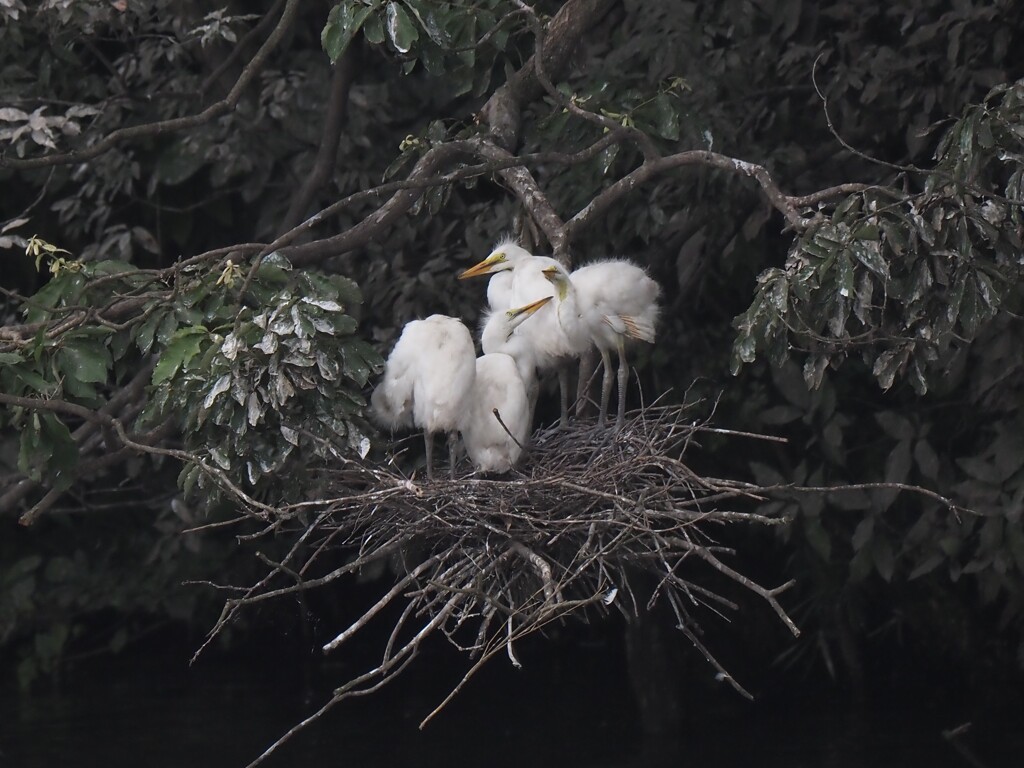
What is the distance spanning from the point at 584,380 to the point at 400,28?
1.44 metres

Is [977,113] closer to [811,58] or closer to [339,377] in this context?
[339,377]

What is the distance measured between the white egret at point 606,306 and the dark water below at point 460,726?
9.48 ft

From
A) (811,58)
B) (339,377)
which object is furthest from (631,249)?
(339,377)

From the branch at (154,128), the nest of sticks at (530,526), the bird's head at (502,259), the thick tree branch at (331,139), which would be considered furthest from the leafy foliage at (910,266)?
the thick tree branch at (331,139)

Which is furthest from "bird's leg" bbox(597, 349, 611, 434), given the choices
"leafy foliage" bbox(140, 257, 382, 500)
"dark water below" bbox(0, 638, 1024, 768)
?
"dark water below" bbox(0, 638, 1024, 768)

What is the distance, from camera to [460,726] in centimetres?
819

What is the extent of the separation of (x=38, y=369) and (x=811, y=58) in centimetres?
334

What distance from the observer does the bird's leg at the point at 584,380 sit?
528 cm

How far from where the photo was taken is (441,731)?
26.5 feet

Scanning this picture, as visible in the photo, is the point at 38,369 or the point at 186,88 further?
the point at 186,88

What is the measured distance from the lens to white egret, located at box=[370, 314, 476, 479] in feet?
15.1

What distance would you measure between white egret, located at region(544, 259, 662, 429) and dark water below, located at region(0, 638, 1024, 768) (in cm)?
289


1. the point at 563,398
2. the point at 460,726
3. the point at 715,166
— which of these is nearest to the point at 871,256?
the point at 715,166

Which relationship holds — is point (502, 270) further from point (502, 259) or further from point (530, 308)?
point (530, 308)
